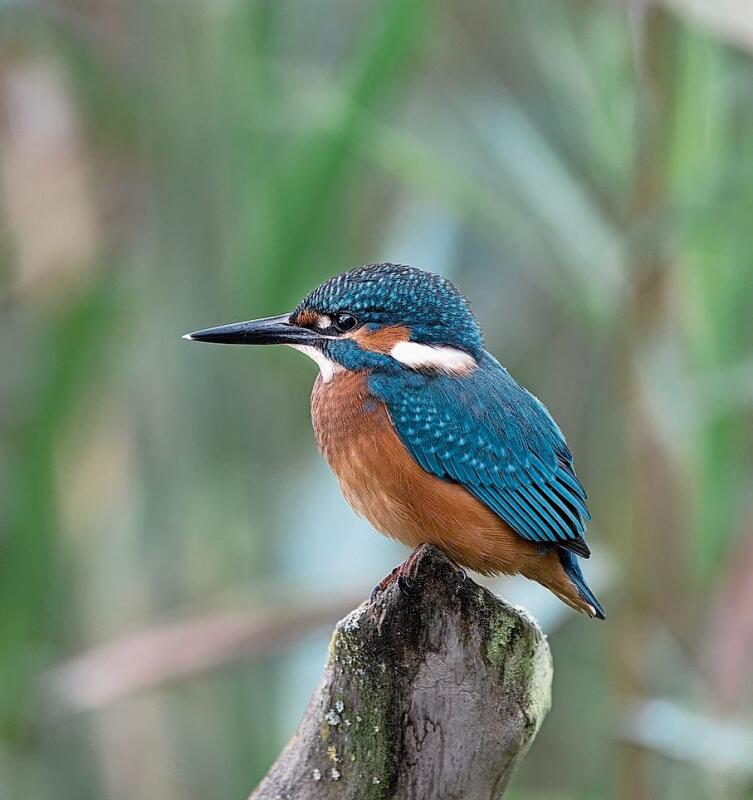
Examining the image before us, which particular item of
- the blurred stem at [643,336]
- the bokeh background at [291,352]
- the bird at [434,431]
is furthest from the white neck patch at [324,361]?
the blurred stem at [643,336]

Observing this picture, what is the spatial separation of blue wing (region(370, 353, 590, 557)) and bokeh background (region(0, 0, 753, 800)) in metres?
0.42

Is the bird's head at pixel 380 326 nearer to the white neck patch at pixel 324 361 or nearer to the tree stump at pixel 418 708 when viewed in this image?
the white neck patch at pixel 324 361

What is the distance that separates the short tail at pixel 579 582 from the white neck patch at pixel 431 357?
0.27m

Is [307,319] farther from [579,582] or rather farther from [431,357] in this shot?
[579,582]

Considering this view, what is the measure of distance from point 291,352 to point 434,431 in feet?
2.70

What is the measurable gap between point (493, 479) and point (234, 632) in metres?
0.63

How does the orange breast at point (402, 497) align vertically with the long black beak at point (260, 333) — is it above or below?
below

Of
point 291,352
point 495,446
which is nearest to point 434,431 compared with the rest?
point 495,446

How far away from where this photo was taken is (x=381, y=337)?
5.58 ft

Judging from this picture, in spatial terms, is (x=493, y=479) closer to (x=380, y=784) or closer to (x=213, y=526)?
(x=380, y=784)

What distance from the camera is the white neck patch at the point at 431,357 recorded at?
169 cm

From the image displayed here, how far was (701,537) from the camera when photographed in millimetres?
1971

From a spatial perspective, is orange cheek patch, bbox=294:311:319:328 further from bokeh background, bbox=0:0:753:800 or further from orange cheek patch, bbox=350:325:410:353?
bokeh background, bbox=0:0:753:800

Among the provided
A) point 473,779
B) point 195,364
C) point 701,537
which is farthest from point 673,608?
point 473,779
